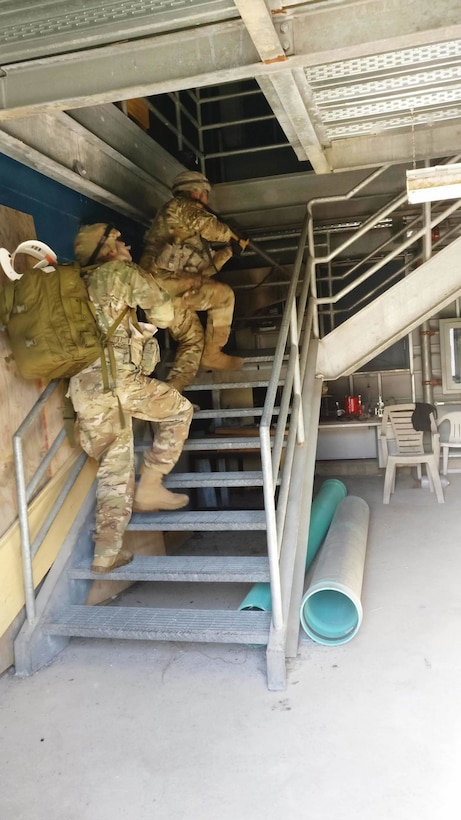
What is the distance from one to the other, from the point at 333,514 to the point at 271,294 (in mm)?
2534

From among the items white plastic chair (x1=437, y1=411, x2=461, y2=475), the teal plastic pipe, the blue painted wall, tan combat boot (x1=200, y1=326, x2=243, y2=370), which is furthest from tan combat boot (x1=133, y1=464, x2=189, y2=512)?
white plastic chair (x1=437, y1=411, x2=461, y2=475)

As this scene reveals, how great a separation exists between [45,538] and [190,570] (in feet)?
2.85

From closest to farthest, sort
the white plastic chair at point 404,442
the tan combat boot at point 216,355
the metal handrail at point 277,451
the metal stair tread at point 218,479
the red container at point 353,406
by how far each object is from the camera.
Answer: the metal handrail at point 277,451 < the metal stair tread at point 218,479 < the tan combat boot at point 216,355 < the white plastic chair at point 404,442 < the red container at point 353,406

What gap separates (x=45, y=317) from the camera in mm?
3006

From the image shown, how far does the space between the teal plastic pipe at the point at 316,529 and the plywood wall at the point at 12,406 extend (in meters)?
1.39

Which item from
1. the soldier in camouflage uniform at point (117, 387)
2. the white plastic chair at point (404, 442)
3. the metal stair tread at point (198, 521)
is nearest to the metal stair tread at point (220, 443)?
the soldier in camouflage uniform at point (117, 387)

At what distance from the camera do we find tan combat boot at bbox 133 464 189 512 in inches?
147

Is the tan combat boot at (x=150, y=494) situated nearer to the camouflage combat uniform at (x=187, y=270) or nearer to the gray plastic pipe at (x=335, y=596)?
the camouflage combat uniform at (x=187, y=270)

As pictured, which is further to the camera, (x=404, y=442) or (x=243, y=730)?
(x=404, y=442)

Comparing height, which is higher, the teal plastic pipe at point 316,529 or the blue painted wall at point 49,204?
the blue painted wall at point 49,204

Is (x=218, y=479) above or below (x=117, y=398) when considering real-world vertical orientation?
below

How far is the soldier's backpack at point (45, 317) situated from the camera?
118 inches

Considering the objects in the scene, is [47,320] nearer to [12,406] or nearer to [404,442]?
[12,406]

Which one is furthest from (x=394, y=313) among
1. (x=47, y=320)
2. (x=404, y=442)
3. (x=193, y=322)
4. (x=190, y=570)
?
(x=47, y=320)
